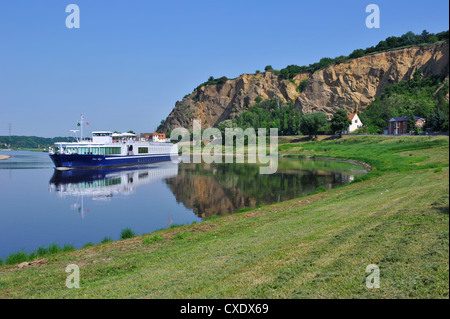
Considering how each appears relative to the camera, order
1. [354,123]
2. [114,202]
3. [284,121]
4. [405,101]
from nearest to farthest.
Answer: [114,202]
[405,101]
[354,123]
[284,121]

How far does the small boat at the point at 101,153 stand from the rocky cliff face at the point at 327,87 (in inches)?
2772

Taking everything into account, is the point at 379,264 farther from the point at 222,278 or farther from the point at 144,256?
the point at 144,256

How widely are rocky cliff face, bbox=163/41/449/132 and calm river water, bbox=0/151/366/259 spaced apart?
221 ft

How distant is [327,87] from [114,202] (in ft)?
355

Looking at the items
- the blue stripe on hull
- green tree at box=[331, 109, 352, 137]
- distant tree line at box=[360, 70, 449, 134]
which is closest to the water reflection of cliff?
the blue stripe on hull

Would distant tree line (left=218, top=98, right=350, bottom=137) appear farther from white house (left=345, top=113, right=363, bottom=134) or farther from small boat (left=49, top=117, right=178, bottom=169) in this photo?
small boat (left=49, top=117, right=178, bottom=169)

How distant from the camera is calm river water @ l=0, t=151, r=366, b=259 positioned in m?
19.1

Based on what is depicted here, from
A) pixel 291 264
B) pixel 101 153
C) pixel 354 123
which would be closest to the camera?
pixel 291 264

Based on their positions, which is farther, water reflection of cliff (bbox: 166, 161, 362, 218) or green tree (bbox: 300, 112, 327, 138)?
green tree (bbox: 300, 112, 327, 138)

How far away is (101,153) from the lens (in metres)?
64.4

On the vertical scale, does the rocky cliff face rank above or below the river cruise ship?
above

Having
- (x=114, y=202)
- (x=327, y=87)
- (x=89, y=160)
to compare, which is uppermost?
(x=327, y=87)

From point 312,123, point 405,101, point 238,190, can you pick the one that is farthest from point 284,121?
point 238,190

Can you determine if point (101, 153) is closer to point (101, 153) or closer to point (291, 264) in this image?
point (101, 153)
